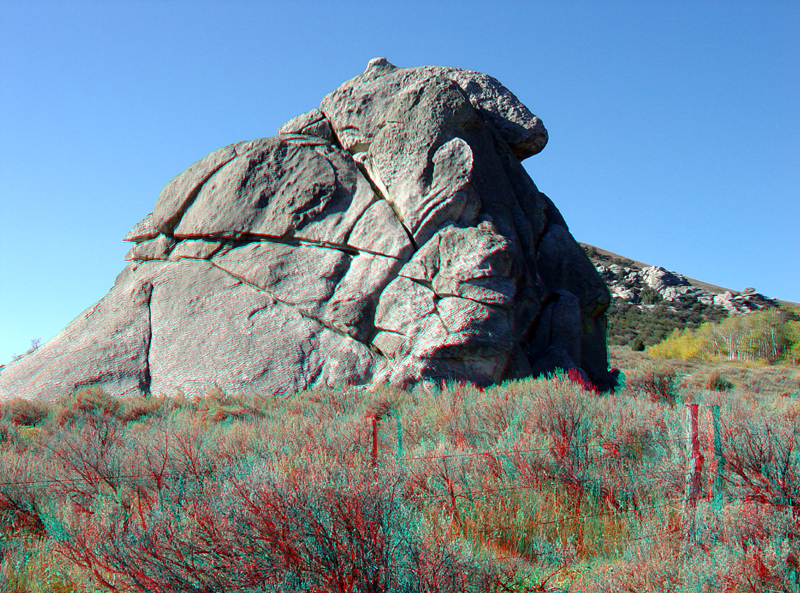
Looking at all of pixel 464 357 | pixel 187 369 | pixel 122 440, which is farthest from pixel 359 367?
pixel 122 440

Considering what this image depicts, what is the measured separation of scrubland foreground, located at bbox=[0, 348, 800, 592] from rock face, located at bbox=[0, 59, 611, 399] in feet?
8.15

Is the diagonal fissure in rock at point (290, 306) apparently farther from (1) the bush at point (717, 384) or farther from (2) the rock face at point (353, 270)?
(1) the bush at point (717, 384)

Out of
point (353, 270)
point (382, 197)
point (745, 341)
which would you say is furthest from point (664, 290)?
point (353, 270)

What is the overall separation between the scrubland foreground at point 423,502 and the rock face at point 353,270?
2.48m

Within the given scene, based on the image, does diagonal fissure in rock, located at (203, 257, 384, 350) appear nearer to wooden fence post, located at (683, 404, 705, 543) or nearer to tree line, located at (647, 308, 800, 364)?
wooden fence post, located at (683, 404, 705, 543)

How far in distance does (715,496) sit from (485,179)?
30.1 ft

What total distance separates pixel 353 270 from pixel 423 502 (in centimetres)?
769

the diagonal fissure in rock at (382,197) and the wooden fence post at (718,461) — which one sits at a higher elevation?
the diagonal fissure in rock at (382,197)

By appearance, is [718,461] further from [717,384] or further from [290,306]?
[717,384]

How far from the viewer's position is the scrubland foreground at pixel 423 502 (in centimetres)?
321

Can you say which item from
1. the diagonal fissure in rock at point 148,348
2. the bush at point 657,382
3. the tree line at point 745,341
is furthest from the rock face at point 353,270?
the tree line at point 745,341

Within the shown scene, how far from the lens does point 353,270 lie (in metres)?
12.2

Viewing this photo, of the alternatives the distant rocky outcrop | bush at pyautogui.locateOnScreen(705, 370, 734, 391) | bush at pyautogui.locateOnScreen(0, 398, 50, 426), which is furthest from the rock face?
the distant rocky outcrop

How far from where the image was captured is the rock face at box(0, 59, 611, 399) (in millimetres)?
11047
